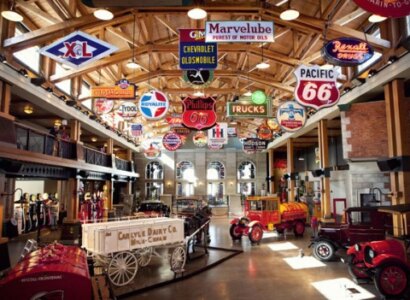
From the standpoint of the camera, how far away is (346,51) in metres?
7.60

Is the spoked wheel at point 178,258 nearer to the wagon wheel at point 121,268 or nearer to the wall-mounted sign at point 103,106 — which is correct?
the wagon wheel at point 121,268

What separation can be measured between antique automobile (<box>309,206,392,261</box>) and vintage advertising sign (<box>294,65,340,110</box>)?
324 centimetres

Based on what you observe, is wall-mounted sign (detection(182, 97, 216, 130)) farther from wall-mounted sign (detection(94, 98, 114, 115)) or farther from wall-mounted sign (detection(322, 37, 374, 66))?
wall-mounted sign (detection(322, 37, 374, 66))

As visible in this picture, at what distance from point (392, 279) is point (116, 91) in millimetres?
9741

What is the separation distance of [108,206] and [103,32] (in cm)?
1137

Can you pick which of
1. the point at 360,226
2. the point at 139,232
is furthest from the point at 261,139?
the point at 139,232

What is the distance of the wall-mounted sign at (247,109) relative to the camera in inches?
488

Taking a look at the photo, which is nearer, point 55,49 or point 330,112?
point 55,49

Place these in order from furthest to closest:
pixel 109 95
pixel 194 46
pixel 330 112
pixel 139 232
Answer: pixel 330 112, pixel 109 95, pixel 194 46, pixel 139 232

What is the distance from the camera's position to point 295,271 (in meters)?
8.34

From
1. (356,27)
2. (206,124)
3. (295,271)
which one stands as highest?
(356,27)

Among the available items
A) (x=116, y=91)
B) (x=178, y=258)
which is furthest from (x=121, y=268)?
(x=116, y=91)

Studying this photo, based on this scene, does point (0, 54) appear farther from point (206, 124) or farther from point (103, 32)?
point (206, 124)

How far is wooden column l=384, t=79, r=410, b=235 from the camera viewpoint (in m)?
8.77
